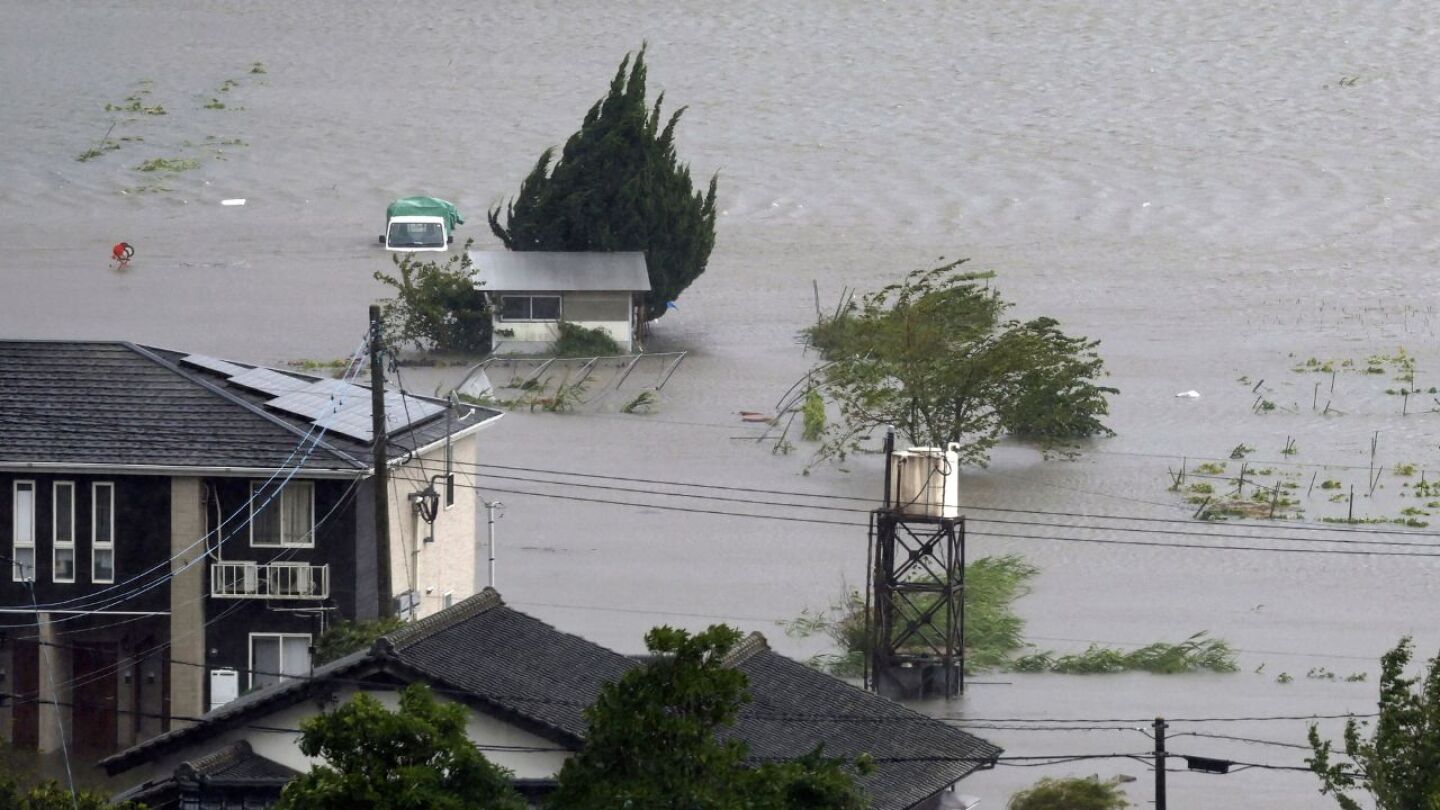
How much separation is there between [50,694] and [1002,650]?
34.9 ft

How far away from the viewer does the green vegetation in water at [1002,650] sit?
81.1ft

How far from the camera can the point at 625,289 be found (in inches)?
1660

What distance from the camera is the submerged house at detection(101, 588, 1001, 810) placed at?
45.4 feet

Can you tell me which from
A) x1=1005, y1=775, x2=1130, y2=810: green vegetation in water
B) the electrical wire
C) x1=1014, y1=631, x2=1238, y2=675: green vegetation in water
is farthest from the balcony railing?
the electrical wire

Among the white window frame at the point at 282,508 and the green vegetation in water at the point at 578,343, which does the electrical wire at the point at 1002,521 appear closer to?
the green vegetation in water at the point at 578,343

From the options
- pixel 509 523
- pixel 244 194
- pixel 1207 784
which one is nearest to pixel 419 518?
pixel 1207 784

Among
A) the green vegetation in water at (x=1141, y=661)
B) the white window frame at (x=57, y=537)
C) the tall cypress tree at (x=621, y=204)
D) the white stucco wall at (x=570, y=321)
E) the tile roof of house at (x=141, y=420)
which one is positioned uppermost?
the tall cypress tree at (x=621, y=204)

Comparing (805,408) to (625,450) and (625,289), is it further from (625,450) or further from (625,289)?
(625,289)

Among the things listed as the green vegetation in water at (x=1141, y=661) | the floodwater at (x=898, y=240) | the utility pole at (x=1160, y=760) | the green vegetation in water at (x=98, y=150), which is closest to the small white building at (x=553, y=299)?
the floodwater at (x=898, y=240)

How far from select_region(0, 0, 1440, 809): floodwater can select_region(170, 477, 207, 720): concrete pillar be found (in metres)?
6.39

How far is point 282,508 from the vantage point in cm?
2014

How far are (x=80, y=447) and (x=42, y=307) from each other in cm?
2634

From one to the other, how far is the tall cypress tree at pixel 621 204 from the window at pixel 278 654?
959 inches

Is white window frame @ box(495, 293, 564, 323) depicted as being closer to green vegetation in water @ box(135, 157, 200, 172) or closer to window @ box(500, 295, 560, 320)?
window @ box(500, 295, 560, 320)
